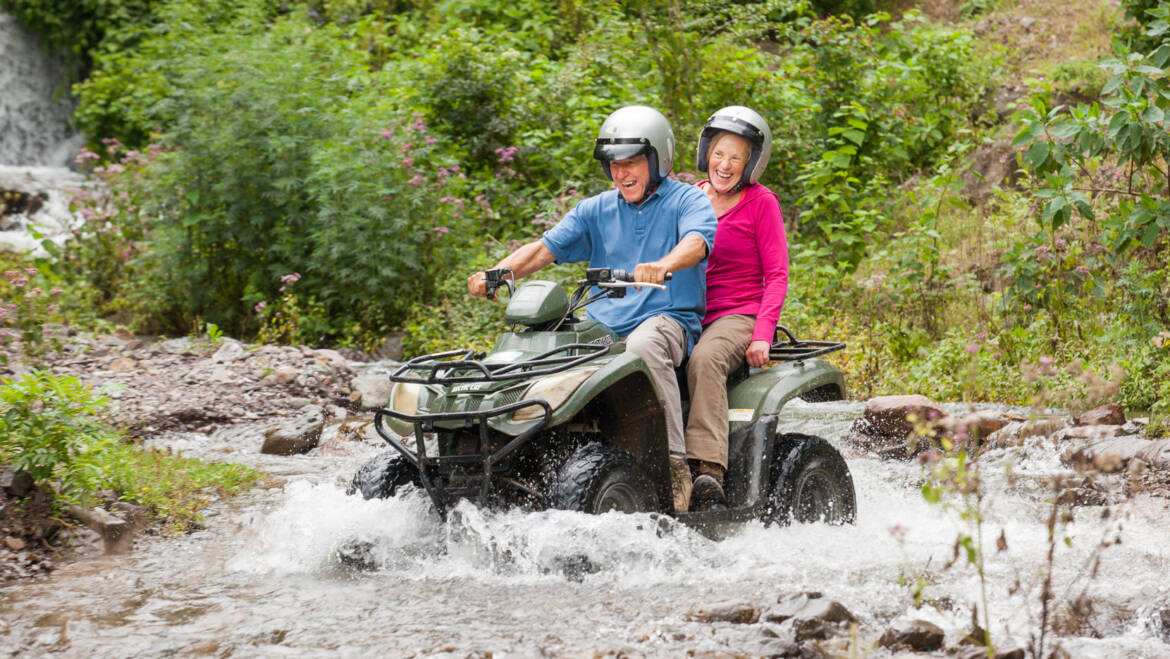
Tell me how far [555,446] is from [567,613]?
2.56 feet

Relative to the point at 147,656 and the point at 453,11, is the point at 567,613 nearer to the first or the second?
the point at 147,656

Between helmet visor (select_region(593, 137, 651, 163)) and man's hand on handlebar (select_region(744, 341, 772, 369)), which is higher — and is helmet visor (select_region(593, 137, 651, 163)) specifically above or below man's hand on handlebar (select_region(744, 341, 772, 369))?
above

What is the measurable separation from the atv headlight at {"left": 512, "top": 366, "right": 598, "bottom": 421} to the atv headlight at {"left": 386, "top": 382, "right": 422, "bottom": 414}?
453mm

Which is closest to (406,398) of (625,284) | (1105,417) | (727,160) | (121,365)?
(625,284)

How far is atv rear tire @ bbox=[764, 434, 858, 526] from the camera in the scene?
199 inches

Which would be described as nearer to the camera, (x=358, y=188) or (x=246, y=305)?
(x=358, y=188)

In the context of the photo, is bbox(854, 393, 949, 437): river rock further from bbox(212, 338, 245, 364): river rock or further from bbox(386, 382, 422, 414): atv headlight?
bbox(212, 338, 245, 364): river rock

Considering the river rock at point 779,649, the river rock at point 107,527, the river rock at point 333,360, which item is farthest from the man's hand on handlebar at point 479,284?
the river rock at point 333,360

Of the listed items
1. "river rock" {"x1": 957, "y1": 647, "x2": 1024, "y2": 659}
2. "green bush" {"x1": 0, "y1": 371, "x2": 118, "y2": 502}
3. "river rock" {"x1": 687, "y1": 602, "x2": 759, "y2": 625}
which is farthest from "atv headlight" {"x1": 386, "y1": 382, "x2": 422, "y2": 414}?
"river rock" {"x1": 957, "y1": 647, "x2": 1024, "y2": 659}

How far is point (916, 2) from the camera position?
735 inches

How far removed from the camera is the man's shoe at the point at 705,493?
480 centimetres

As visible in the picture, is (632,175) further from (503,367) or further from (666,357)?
(503,367)

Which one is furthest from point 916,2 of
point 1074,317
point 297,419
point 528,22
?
point 297,419

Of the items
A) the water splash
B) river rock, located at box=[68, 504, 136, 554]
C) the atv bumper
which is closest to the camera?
→ the atv bumper
